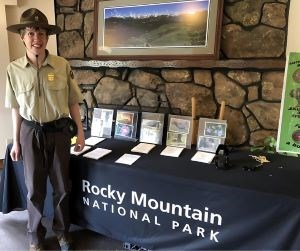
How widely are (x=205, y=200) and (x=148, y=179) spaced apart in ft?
1.08

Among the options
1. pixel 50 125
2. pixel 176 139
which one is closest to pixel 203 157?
pixel 176 139

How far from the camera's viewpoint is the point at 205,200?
143 cm

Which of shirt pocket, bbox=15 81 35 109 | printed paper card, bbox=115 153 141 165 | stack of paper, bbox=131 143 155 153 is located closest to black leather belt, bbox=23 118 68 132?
shirt pocket, bbox=15 81 35 109

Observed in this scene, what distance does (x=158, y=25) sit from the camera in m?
2.08

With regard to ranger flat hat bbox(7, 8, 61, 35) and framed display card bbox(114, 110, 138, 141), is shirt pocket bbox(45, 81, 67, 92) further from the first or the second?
framed display card bbox(114, 110, 138, 141)

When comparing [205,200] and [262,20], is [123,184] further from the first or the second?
[262,20]

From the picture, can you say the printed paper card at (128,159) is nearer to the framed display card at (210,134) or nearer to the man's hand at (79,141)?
the man's hand at (79,141)

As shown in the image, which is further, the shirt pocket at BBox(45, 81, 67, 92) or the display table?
the shirt pocket at BBox(45, 81, 67, 92)

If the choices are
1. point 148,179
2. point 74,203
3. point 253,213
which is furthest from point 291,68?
point 74,203

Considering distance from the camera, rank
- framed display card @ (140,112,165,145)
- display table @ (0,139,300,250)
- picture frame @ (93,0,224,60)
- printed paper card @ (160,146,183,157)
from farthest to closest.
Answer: framed display card @ (140,112,165,145) < picture frame @ (93,0,224,60) < printed paper card @ (160,146,183,157) < display table @ (0,139,300,250)

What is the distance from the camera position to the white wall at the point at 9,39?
255cm

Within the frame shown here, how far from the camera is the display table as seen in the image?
1.31 metres

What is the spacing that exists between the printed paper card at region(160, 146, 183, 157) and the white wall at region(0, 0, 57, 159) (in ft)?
4.94

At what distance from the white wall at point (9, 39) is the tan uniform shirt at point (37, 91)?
1.08 metres
